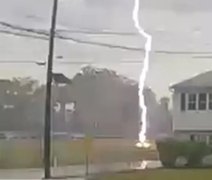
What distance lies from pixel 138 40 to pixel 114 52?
0.71 ft

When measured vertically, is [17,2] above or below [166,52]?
above

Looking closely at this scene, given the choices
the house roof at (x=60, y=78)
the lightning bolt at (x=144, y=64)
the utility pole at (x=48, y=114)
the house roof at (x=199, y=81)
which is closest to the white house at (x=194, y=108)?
the house roof at (x=199, y=81)

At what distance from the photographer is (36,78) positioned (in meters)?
4.94

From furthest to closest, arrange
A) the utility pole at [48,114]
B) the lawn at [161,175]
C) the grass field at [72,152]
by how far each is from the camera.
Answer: the utility pole at [48,114], the grass field at [72,152], the lawn at [161,175]

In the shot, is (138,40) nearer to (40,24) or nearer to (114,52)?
(114,52)

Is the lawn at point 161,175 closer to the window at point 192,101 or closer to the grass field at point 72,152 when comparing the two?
the grass field at point 72,152

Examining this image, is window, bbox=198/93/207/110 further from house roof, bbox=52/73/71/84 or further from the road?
house roof, bbox=52/73/71/84

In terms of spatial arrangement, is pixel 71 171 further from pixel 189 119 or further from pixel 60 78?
pixel 189 119

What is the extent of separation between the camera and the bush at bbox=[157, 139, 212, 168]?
473 cm

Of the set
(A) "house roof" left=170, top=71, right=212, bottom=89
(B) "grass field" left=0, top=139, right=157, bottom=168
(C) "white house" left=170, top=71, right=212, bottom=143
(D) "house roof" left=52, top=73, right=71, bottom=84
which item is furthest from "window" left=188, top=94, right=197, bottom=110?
(D) "house roof" left=52, top=73, right=71, bottom=84

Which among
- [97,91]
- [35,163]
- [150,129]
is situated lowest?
[35,163]

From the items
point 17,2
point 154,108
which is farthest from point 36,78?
point 154,108

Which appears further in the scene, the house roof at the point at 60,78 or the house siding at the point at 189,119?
the house roof at the point at 60,78

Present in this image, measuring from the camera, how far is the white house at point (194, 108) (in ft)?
15.8
